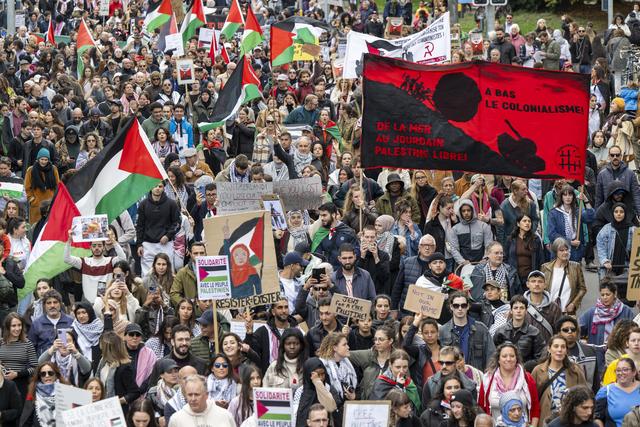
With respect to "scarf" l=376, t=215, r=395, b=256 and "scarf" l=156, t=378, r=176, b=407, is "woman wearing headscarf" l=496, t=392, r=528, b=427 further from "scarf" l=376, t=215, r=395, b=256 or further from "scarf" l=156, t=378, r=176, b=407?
"scarf" l=376, t=215, r=395, b=256

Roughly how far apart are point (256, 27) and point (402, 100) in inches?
497

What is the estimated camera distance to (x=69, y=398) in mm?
12719

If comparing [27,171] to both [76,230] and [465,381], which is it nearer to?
[76,230]

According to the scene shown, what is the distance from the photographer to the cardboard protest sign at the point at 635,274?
15102mm

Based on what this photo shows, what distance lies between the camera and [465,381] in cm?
1355

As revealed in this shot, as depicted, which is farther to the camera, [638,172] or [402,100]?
[638,172]

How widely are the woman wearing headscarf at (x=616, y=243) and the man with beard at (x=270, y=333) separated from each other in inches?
167

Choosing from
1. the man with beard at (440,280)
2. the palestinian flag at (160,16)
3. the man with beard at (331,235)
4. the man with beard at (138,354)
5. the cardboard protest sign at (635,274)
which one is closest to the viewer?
the man with beard at (138,354)

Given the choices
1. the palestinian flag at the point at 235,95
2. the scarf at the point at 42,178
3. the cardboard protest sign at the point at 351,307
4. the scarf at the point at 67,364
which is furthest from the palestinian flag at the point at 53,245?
the palestinian flag at the point at 235,95

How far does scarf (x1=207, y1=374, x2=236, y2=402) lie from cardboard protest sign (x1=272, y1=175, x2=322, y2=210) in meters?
5.52

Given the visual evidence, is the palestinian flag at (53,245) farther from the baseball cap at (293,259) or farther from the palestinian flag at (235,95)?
the palestinian flag at (235,95)

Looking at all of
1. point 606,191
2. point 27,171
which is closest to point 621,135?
point 606,191

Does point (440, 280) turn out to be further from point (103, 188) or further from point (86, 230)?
point (103, 188)

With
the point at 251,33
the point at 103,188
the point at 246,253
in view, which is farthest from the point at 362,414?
the point at 251,33
